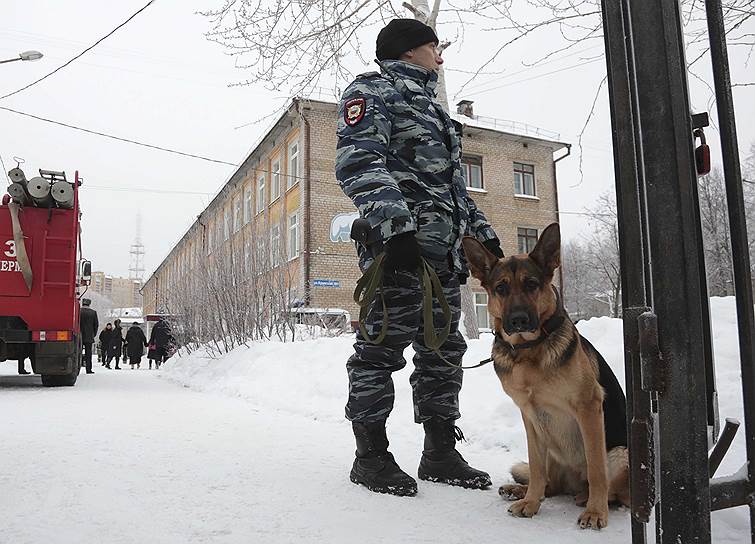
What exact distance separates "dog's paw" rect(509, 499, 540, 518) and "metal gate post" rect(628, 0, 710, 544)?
3.88 feet

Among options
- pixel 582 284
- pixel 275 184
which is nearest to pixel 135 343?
pixel 275 184

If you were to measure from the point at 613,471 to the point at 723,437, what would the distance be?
0.84m

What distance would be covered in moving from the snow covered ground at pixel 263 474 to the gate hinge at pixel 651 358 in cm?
99

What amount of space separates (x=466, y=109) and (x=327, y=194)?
843 cm

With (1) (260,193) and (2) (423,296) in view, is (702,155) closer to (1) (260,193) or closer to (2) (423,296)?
(2) (423,296)

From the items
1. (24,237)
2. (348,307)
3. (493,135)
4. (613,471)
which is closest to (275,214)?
(348,307)

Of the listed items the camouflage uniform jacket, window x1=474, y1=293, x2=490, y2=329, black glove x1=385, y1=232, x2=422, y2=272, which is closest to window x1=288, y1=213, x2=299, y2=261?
window x1=474, y1=293, x2=490, y2=329

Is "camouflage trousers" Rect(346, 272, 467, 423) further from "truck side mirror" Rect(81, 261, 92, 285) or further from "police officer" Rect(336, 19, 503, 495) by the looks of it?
"truck side mirror" Rect(81, 261, 92, 285)

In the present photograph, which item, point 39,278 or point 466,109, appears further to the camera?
point 466,109

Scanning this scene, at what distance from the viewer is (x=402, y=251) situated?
280cm

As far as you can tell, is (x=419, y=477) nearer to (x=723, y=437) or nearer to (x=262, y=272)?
(x=723, y=437)

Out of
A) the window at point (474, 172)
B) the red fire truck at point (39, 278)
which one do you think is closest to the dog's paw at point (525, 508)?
the red fire truck at point (39, 278)

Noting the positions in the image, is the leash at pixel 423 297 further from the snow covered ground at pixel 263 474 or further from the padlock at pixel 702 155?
the padlock at pixel 702 155

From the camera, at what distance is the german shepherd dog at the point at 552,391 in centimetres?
236
